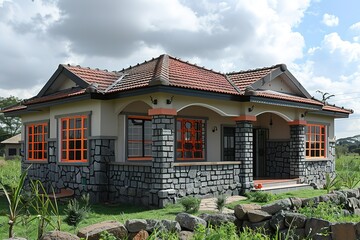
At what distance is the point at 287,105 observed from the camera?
51.0 ft

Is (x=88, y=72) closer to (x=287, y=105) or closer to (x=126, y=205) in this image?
(x=126, y=205)

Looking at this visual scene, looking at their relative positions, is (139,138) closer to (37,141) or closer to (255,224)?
(37,141)

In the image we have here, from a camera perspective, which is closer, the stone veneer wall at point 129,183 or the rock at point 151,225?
the rock at point 151,225

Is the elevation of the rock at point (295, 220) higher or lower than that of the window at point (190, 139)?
lower

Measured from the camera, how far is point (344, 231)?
6781mm

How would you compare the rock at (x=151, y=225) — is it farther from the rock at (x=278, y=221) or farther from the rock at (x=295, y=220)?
the rock at (x=295, y=220)

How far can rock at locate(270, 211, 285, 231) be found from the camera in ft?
24.2

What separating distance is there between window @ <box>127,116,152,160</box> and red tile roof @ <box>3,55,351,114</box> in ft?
4.69

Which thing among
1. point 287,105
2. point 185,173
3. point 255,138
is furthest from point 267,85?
point 185,173

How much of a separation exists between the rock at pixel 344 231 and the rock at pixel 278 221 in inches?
34.1

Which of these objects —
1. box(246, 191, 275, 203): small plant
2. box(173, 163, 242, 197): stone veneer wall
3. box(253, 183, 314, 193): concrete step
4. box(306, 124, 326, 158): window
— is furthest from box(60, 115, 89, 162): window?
box(306, 124, 326, 158): window

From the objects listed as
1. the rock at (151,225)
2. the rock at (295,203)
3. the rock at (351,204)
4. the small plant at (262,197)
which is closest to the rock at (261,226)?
the rock at (295,203)

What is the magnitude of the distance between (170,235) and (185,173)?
21.3 ft

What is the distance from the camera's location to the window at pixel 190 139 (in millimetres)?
15180
